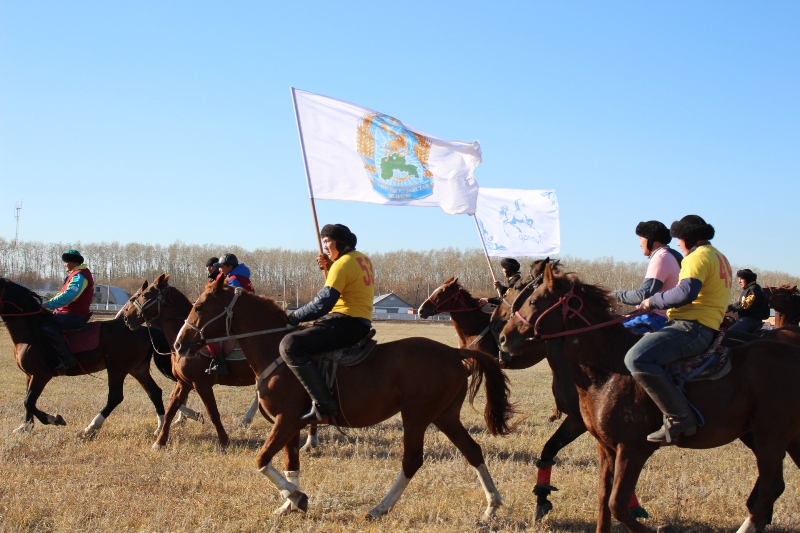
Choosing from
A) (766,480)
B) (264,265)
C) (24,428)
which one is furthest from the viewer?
(264,265)

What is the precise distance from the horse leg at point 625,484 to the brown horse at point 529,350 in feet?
3.86

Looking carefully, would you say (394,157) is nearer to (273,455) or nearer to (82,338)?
(273,455)

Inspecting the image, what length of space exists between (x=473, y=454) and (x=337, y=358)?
169cm

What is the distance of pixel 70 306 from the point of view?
36.9 ft

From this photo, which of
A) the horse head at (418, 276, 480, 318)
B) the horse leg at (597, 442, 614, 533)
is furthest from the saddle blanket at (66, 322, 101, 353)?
the horse leg at (597, 442, 614, 533)

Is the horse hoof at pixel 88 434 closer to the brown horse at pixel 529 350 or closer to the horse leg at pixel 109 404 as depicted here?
the horse leg at pixel 109 404

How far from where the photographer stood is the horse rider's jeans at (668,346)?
18.4 feet

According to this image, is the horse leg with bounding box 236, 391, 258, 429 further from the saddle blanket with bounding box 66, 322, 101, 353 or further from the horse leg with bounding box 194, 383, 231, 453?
the saddle blanket with bounding box 66, 322, 101, 353

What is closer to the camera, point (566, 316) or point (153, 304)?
point (566, 316)

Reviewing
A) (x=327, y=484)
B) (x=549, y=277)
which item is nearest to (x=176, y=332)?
(x=327, y=484)

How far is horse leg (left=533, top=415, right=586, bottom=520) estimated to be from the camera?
22.9 ft

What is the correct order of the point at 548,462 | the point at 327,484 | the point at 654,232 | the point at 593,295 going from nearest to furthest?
the point at 593,295 → the point at 654,232 → the point at 548,462 → the point at 327,484

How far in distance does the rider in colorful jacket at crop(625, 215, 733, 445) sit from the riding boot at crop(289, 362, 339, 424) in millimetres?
2855

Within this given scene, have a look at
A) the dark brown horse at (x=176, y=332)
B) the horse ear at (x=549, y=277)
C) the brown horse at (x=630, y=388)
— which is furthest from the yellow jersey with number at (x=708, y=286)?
the dark brown horse at (x=176, y=332)
